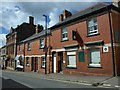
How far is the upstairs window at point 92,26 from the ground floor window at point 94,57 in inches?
74.7

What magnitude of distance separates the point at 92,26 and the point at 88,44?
190 centimetres

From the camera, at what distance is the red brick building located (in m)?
15.4

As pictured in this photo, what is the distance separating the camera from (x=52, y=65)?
23625mm

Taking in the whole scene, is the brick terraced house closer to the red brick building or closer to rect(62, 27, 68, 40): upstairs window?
the red brick building

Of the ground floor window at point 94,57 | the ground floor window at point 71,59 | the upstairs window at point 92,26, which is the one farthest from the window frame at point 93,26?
the ground floor window at point 71,59

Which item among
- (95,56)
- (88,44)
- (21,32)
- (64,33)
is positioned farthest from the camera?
(21,32)

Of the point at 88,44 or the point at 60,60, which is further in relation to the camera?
the point at 60,60

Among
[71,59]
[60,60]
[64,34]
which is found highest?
[64,34]

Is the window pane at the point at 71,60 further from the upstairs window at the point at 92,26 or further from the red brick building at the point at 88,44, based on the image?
the upstairs window at the point at 92,26

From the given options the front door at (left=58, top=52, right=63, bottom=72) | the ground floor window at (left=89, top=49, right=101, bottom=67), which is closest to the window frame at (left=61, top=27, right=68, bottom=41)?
the front door at (left=58, top=52, right=63, bottom=72)

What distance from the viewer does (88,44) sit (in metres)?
17.2

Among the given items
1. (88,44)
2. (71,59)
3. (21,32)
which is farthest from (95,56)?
(21,32)

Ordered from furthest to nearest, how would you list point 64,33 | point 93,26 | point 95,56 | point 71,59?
point 64,33
point 71,59
point 93,26
point 95,56

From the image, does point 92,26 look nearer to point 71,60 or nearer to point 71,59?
point 71,59
